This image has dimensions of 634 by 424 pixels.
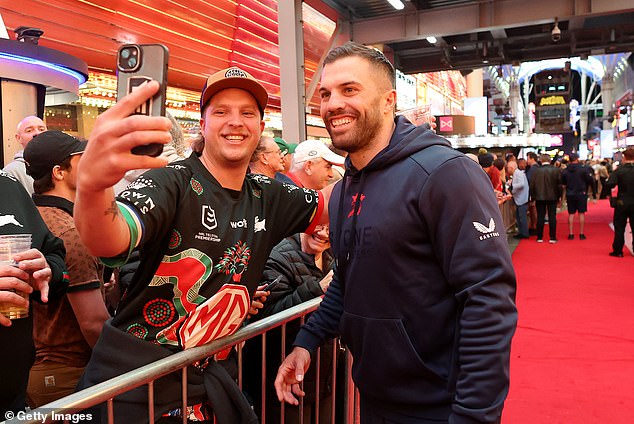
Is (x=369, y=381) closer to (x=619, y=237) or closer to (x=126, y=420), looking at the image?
(x=126, y=420)

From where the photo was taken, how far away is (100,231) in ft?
4.75

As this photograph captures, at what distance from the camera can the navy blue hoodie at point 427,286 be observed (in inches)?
68.2

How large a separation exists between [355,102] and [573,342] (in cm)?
581

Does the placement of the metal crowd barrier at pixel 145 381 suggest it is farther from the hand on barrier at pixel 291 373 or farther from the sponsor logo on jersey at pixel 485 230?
the sponsor logo on jersey at pixel 485 230

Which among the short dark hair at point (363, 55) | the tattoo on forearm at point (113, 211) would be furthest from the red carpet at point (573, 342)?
the tattoo on forearm at point (113, 211)

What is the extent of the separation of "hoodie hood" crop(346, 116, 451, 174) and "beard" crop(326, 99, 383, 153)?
0.08 metres

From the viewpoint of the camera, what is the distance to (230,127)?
213cm

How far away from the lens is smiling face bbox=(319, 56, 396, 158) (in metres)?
2.07

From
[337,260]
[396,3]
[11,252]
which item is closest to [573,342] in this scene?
[337,260]

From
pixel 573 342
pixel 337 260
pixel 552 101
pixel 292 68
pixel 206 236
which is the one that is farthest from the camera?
pixel 552 101

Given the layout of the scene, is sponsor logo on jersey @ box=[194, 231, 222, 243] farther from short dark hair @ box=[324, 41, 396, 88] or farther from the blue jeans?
the blue jeans

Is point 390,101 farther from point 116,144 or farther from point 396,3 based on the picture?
point 396,3

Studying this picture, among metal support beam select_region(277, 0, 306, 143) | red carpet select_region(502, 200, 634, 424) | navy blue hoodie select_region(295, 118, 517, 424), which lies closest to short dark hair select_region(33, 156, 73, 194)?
navy blue hoodie select_region(295, 118, 517, 424)

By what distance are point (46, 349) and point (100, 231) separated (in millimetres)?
1514
